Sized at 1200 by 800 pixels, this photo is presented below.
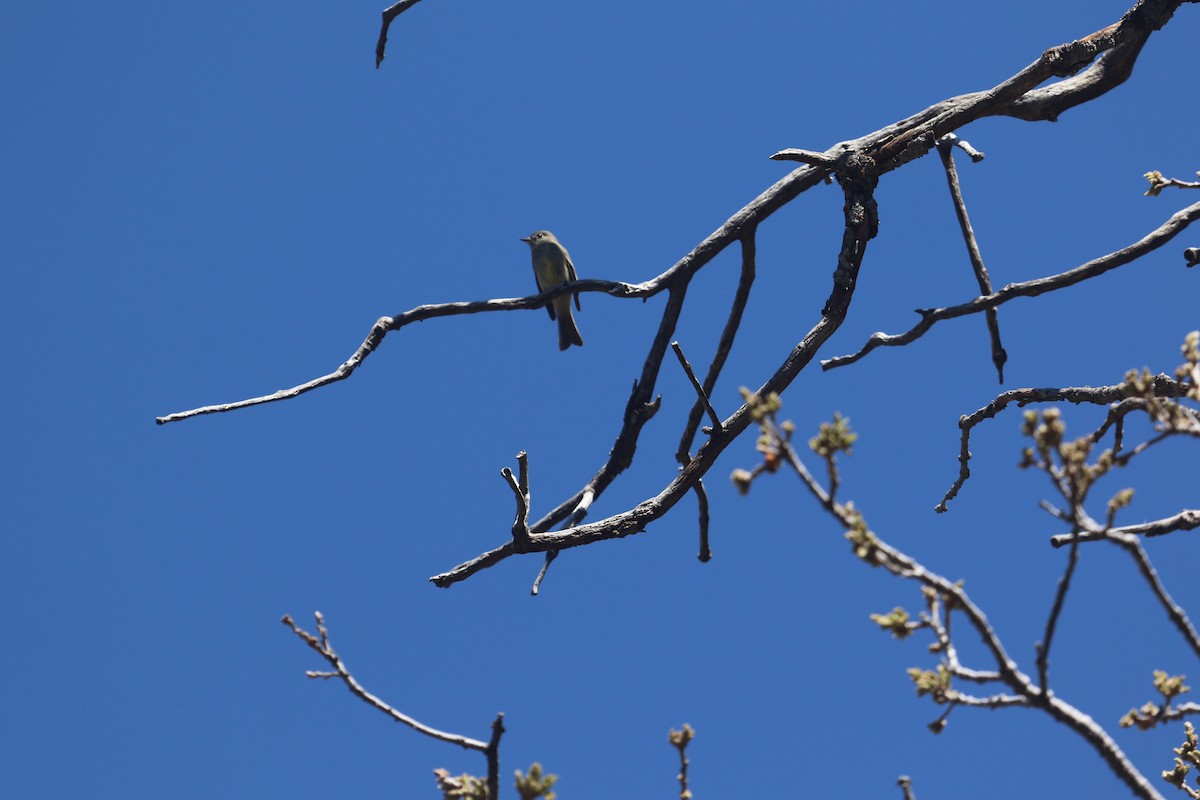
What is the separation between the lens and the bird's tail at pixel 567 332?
11.4 metres

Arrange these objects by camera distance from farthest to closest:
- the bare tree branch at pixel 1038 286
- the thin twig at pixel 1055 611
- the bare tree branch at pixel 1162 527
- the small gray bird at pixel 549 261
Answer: the small gray bird at pixel 549 261 → the bare tree branch at pixel 1038 286 → the bare tree branch at pixel 1162 527 → the thin twig at pixel 1055 611

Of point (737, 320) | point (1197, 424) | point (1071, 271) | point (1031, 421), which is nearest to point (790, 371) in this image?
point (737, 320)

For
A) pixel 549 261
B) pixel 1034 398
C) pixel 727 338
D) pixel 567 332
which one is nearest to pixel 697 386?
pixel 727 338

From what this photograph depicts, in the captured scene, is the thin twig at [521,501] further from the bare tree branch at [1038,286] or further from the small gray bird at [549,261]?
the small gray bird at [549,261]

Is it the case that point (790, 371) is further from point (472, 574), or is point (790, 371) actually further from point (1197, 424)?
point (1197, 424)

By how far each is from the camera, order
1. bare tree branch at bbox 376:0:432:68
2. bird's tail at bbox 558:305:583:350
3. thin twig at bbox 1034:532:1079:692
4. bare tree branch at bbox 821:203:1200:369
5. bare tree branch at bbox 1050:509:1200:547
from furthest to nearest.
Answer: bird's tail at bbox 558:305:583:350 → bare tree branch at bbox 376:0:432:68 → bare tree branch at bbox 821:203:1200:369 → bare tree branch at bbox 1050:509:1200:547 → thin twig at bbox 1034:532:1079:692

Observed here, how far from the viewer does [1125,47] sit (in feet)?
15.4

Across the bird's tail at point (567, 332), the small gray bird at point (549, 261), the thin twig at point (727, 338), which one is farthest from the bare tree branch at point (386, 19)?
the small gray bird at point (549, 261)

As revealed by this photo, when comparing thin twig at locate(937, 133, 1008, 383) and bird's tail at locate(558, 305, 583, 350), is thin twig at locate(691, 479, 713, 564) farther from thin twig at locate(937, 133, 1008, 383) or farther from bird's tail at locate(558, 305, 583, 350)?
bird's tail at locate(558, 305, 583, 350)

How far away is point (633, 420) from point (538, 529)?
58 cm

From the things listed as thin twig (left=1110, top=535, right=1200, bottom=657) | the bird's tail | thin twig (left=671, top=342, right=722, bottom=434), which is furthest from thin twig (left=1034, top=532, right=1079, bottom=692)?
the bird's tail

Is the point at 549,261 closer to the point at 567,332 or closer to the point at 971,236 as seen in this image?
the point at 567,332

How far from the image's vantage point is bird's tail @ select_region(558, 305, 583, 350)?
Result: 11.4 meters

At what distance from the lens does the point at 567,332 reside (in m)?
11.4
